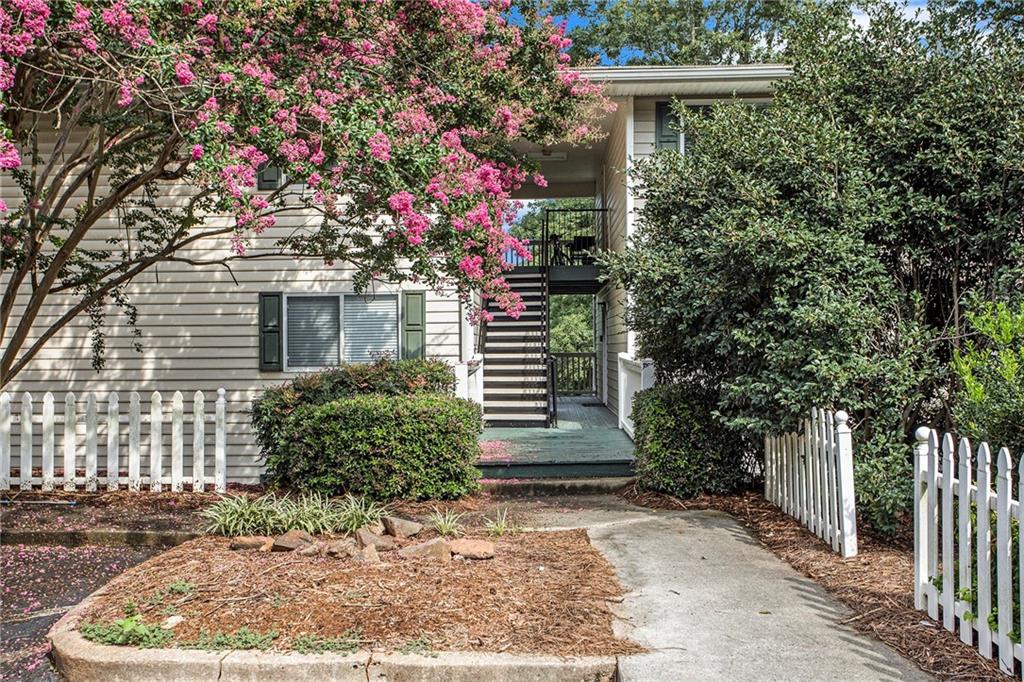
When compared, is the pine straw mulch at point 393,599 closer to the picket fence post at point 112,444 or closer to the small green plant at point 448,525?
the small green plant at point 448,525

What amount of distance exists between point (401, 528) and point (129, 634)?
212 centimetres

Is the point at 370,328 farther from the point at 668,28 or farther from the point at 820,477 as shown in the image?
the point at 668,28

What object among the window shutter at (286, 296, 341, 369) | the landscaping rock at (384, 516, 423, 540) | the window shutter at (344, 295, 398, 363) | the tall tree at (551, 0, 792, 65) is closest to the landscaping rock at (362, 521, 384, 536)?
the landscaping rock at (384, 516, 423, 540)

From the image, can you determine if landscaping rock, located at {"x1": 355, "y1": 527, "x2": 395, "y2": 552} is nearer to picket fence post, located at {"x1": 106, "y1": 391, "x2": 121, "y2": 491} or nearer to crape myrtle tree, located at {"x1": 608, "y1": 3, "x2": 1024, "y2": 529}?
crape myrtle tree, located at {"x1": 608, "y1": 3, "x2": 1024, "y2": 529}

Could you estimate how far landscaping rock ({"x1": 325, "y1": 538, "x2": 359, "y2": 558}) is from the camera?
4.81m

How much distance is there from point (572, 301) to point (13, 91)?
31.1 meters

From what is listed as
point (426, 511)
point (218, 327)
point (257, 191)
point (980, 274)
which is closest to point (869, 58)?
point (980, 274)

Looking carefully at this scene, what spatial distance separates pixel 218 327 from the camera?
1048 centimetres

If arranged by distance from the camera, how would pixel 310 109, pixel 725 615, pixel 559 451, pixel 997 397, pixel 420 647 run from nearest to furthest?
pixel 420 647 → pixel 725 615 → pixel 997 397 → pixel 310 109 → pixel 559 451

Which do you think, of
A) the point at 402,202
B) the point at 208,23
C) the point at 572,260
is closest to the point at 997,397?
the point at 402,202

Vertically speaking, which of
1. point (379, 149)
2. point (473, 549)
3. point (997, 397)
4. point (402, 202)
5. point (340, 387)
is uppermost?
point (379, 149)

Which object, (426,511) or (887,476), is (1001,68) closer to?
(887,476)

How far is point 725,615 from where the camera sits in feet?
13.1

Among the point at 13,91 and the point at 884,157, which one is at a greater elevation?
the point at 13,91
